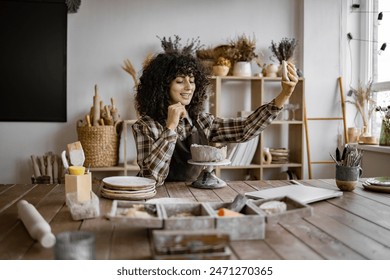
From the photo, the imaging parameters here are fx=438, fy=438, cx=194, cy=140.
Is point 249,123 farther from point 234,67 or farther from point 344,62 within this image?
point 344,62

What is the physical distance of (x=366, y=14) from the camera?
4.17m

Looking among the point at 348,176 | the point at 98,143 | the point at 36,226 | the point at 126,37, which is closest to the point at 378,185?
the point at 348,176

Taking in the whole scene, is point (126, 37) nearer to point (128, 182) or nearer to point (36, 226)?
point (128, 182)

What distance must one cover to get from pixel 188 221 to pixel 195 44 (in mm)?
3140

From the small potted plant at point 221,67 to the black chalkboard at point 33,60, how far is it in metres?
1.35

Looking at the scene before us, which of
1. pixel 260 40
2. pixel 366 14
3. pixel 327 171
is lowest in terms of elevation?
pixel 327 171

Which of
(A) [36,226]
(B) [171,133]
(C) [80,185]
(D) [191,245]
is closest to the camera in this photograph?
(D) [191,245]

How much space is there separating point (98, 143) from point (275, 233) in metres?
2.65

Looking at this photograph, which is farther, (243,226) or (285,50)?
(285,50)

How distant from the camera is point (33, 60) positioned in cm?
389

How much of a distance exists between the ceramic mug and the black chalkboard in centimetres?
277

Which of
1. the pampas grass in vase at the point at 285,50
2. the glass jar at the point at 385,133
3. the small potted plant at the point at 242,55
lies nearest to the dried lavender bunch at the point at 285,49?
the pampas grass in vase at the point at 285,50

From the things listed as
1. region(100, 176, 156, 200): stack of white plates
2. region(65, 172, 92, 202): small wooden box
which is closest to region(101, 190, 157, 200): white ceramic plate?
region(100, 176, 156, 200): stack of white plates
